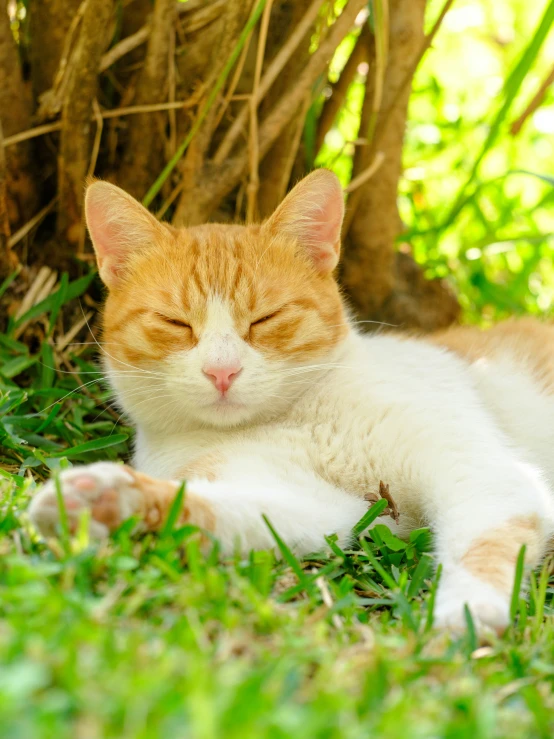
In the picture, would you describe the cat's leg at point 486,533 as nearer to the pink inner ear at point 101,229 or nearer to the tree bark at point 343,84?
the pink inner ear at point 101,229

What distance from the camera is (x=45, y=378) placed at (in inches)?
109

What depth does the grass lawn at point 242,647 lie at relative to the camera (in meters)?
0.96

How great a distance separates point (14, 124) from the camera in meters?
2.90

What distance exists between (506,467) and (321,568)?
531 mm

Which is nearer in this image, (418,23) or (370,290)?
(418,23)

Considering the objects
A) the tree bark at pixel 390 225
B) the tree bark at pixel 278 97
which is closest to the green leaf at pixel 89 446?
the tree bark at pixel 278 97

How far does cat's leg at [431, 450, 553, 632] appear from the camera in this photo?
1.57 metres

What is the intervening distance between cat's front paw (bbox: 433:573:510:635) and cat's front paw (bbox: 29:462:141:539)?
2.03 feet

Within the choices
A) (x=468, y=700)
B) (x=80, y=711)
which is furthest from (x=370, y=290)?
(x=80, y=711)

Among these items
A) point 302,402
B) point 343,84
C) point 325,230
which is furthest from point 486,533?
point 343,84

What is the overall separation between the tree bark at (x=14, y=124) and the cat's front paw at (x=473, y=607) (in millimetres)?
2059

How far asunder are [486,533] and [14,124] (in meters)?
2.15

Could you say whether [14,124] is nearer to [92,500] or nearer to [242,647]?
[92,500]

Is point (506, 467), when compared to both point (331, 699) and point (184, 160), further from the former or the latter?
point (184, 160)
